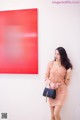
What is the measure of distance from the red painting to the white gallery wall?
0.09 m

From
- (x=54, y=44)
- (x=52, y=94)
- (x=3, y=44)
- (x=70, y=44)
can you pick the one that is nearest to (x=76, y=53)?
(x=70, y=44)

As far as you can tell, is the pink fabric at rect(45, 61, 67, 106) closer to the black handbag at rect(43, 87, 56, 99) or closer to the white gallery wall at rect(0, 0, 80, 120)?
the black handbag at rect(43, 87, 56, 99)

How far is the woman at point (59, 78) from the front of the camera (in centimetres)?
318

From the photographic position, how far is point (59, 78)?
3.19 metres

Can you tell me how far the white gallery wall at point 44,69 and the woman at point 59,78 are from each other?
8.5 inches

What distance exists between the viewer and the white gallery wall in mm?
3404

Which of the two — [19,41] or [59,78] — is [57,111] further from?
[19,41]

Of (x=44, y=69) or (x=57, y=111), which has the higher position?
(x=44, y=69)

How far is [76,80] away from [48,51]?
27.0 inches

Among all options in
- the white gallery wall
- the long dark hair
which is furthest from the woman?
the white gallery wall

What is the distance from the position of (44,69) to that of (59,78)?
43cm

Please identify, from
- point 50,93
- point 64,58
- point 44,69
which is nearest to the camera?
point 50,93

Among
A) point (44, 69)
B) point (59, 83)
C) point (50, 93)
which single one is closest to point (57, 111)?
point (50, 93)

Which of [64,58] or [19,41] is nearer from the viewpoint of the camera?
[64,58]
